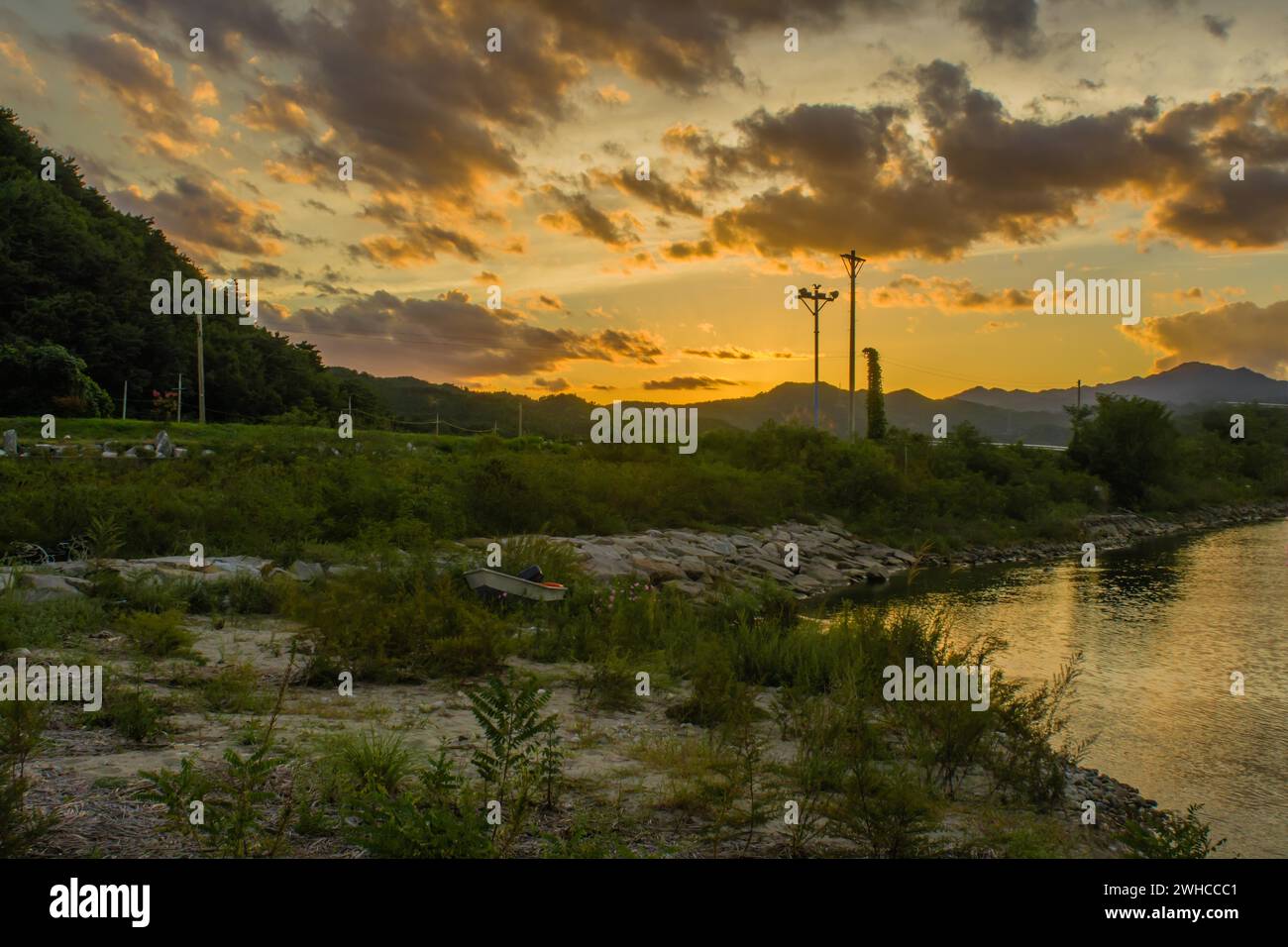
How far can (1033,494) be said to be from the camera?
4106 centimetres

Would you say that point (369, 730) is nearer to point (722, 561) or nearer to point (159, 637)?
point (159, 637)

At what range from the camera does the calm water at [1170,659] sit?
935cm

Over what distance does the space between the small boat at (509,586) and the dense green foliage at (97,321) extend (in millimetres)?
31734

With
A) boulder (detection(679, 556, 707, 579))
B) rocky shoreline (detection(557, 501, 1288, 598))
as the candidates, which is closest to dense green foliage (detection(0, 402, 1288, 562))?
rocky shoreline (detection(557, 501, 1288, 598))

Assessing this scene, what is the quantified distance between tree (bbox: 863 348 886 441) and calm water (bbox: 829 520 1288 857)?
22.0 meters

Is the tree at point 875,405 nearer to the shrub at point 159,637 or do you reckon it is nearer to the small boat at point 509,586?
the small boat at point 509,586

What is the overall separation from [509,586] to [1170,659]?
11.8 metres

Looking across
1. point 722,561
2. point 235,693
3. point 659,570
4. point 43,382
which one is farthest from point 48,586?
point 43,382

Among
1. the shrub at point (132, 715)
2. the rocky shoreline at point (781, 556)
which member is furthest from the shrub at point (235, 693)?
the rocky shoreline at point (781, 556)

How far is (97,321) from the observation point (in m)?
46.9
